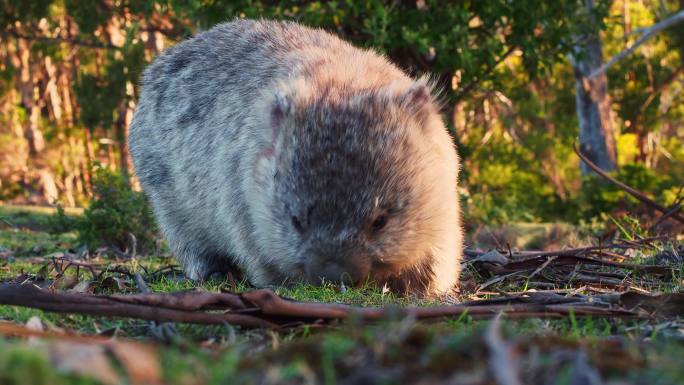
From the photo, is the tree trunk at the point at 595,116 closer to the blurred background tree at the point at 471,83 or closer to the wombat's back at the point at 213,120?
the blurred background tree at the point at 471,83

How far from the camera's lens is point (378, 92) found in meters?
3.79

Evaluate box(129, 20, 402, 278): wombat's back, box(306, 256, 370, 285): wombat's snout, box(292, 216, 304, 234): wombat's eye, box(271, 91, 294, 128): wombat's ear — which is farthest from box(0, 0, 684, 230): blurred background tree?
box(306, 256, 370, 285): wombat's snout

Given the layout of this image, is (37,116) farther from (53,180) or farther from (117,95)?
(117,95)

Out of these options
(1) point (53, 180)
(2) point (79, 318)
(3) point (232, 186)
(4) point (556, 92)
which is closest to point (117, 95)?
(1) point (53, 180)

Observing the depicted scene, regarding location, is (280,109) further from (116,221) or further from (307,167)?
(116,221)

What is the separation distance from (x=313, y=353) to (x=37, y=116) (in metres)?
25.1

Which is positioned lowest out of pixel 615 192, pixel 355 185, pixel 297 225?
pixel 615 192

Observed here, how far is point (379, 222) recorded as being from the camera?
3529 millimetres

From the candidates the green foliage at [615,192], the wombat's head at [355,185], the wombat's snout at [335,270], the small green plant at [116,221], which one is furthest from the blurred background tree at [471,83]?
the wombat's snout at [335,270]

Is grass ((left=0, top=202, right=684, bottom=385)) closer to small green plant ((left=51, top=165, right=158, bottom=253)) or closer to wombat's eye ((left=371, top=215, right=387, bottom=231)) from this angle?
wombat's eye ((left=371, top=215, right=387, bottom=231))

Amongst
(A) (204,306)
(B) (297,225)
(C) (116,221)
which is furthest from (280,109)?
(C) (116,221)

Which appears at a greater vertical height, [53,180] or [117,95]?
[117,95]

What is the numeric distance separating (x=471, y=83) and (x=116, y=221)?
511 cm

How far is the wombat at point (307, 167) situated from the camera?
3443 millimetres
